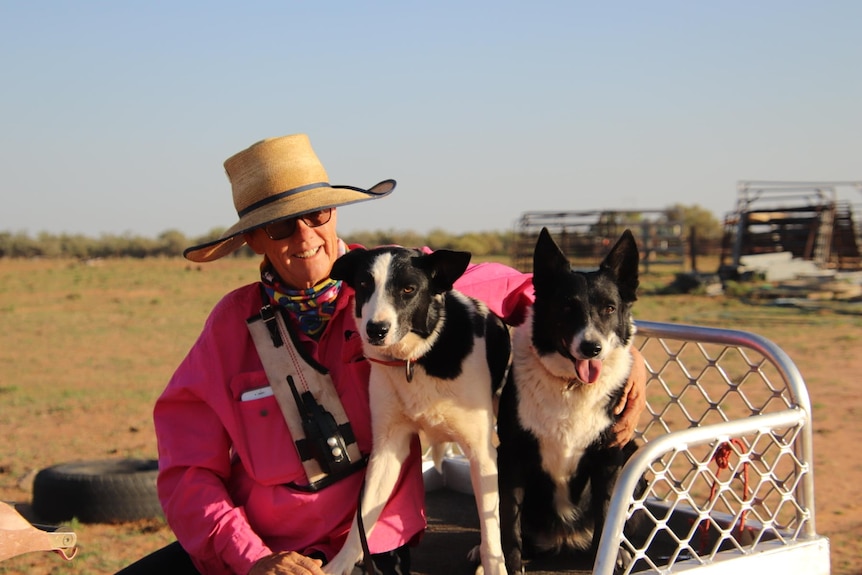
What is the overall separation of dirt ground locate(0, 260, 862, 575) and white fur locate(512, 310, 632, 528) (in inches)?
139

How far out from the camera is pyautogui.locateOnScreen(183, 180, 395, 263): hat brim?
116 inches

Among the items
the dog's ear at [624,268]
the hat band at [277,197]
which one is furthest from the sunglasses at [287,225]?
the dog's ear at [624,268]

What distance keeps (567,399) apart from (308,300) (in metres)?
1.00

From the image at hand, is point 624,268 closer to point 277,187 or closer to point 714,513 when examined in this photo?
point 714,513

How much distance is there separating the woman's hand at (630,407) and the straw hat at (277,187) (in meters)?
1.17

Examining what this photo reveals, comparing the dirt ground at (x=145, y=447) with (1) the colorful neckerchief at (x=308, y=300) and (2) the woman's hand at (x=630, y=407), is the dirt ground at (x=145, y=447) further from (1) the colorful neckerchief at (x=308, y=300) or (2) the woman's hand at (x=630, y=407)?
(1) the colorful neckerchief at (x=308, y=300)

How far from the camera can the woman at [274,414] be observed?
113 inches

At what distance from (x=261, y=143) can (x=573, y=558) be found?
6.53 ft

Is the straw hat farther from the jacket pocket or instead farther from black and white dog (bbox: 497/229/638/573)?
black and white dog (bbox: 497/229/638/573)

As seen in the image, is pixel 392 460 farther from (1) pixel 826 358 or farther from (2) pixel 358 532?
(1) pixel 826 358

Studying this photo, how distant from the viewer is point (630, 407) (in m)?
3.01

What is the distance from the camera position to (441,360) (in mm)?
2963

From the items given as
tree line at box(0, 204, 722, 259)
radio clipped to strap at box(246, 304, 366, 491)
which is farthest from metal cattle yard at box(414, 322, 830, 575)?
tree line at box(0, 204, 722, 259)

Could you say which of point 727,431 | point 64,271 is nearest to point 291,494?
point 727,431
